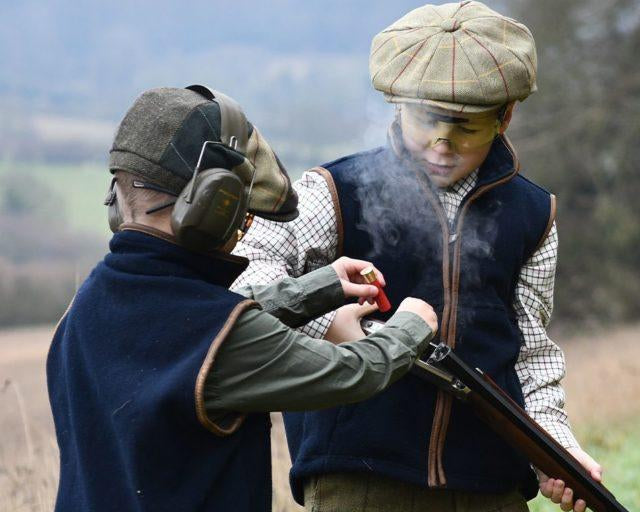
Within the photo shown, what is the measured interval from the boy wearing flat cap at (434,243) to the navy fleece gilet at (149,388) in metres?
0.75

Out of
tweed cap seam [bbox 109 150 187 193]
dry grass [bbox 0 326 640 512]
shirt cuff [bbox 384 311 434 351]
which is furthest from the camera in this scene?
dry grass [bbox 0 326 640 512]

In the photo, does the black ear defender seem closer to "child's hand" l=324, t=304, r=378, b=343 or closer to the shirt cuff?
the shirt cuff

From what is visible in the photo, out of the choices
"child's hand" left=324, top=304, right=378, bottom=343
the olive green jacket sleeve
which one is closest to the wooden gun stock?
"child's hand" left=324, top=304, right=378, bottom=343

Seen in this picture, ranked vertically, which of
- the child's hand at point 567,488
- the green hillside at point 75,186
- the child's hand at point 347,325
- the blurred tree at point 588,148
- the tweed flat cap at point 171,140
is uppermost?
the tweed flat cap at point 171,140

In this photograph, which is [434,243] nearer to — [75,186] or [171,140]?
[171,140]

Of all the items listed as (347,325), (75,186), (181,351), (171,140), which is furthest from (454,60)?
(75,186)

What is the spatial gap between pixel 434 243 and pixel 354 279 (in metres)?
0.52

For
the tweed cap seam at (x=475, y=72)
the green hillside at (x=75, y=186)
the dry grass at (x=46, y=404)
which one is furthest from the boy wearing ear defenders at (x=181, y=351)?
the green hillside at (x=75, y=186)

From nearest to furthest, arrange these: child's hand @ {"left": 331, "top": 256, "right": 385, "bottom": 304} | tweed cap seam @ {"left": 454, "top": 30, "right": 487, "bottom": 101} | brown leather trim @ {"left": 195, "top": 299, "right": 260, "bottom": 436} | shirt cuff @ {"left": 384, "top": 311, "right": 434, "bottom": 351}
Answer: brown leather trim @ {"left": 195, "top": 299, "right": 260, "bottom": 436} → shirt cuff @ {"left": 384, "top": 311, "right": 434, "bottom": 351} → child's hand @ {"left": 331, "top": 256, "right": 385, "bottom": 304} → tweed cap seam @ {"left": 454, "top": 30, "right": 487, "bottom": 101}

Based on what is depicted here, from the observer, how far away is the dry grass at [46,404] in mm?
5309

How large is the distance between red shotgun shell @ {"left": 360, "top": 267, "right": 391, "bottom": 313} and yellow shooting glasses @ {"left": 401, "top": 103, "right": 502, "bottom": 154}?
66cm

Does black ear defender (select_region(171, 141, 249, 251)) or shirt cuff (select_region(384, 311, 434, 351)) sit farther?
shirt cuff (select_region(384, 311, 434, 351))

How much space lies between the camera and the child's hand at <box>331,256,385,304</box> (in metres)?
3.54

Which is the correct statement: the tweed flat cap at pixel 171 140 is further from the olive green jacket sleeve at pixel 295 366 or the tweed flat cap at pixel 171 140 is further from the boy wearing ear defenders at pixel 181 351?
the olive green jacket sleeve at pixel 295 366
